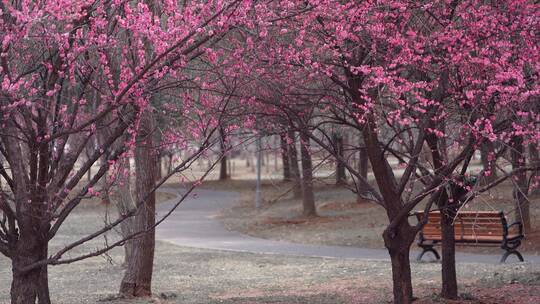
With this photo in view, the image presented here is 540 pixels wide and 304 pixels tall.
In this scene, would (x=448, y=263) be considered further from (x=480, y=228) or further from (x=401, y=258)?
(x=480, y=228)

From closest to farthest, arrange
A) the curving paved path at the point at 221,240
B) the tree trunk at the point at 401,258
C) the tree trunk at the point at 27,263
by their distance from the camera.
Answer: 1. the tree trunk at the point at 27,263
2. the tree trunk at the point at 401,258
3. the curving paved path at the point at 221,240

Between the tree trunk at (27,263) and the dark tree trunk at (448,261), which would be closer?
the tree trunk at (27,263)

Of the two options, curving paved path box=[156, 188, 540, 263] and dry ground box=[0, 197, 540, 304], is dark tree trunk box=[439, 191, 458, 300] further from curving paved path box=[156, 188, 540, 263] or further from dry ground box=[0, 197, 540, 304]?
curving paved path box=[156, 188, 540, 263]

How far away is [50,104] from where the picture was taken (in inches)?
300

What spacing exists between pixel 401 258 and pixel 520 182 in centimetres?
451

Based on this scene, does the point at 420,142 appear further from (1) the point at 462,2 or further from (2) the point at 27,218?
(2) the point at 27,218

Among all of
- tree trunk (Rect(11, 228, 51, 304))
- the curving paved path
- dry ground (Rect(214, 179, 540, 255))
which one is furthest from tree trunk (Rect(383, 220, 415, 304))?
dry ground (Rect(214, 179, 540, 255))

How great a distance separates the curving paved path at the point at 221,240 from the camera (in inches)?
740

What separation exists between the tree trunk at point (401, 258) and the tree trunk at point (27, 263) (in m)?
3.91

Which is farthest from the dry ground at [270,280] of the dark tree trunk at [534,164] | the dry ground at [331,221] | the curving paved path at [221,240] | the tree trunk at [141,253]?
the dry ground at [331,221]

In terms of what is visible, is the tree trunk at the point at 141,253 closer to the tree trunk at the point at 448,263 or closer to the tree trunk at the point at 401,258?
the tree trunk at the point at 401,258

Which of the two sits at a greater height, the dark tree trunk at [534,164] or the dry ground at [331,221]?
the dark tree trunk at [534,164]

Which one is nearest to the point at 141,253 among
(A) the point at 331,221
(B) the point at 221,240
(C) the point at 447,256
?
(C) the point at 447,256

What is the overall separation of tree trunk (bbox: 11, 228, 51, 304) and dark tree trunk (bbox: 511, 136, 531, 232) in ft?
13.8
